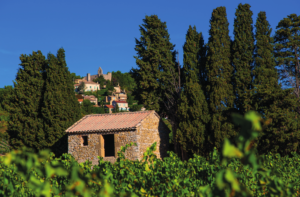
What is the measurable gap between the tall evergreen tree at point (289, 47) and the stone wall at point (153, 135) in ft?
30.8

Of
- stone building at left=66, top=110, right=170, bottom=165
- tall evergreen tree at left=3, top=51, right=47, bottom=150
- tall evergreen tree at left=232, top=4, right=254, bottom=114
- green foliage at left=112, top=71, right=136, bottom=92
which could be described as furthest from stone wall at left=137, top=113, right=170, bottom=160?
green foliage at left=112, top=71, right=136, bottom=92

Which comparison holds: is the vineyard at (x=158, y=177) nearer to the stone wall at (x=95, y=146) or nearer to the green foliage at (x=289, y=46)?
the stone wall at (x=95, y=146)

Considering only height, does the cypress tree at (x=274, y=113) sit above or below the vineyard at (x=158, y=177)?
above

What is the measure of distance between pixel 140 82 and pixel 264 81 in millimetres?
8356

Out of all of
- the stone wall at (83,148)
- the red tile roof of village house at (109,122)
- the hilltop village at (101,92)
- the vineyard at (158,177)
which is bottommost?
the vineyard at (158,177)

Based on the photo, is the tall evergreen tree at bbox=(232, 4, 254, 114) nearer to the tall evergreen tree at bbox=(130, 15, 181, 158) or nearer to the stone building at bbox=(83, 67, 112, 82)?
the tall evergreen tree at bbox=(130, 15, 181, 158)

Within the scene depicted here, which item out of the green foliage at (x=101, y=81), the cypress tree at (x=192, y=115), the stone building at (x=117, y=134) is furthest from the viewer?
the green foliage at (x=101, y=81)

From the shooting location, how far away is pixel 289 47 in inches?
856

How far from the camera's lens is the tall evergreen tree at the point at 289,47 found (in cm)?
2108

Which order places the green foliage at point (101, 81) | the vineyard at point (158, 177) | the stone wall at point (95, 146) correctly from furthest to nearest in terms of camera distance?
the green foliage at point (101, 81) → the stone wall at point (95, 146) → the vineyard at point (158, 177)

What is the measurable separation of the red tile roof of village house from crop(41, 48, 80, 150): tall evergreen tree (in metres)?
2.82

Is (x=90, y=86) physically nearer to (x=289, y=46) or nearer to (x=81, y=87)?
(x=81, y=87)

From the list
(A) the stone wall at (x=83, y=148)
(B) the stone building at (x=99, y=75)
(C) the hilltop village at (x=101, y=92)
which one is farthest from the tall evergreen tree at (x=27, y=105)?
(B) the stone building at (x=99, y=75)

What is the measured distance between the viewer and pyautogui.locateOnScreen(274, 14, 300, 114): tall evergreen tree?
2108cm
